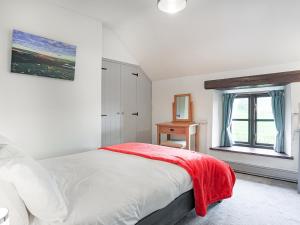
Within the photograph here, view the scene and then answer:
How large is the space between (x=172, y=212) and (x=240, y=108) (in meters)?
2.89

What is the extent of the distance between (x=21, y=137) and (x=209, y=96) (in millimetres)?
3097

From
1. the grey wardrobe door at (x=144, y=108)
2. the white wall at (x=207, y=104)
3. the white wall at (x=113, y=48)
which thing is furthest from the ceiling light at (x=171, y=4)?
the grey wardrobe door at (x=144, y=108)

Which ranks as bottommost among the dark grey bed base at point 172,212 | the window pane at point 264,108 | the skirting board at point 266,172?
the skirting board at point 266,172

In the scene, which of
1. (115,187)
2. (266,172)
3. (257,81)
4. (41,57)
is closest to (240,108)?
(257,81)

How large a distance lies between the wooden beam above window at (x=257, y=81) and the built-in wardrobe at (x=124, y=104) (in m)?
1.43

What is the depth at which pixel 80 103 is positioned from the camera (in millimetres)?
2869

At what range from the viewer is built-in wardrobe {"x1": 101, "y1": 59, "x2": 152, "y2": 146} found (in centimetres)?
357

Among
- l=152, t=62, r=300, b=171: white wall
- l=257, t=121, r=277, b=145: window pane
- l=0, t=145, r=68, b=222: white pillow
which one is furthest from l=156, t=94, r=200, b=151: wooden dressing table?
l=0, t=145, r=68, b=222: white pillow

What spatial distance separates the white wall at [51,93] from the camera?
225 centimetres

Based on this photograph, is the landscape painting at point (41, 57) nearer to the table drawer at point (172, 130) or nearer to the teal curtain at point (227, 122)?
the table drawer at point (172, 130)

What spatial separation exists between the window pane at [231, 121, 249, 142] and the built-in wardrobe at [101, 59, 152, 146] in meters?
1.83

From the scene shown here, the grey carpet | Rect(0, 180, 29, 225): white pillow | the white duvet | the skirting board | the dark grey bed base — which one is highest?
Rect(0, 180, 29, 225): white pillow

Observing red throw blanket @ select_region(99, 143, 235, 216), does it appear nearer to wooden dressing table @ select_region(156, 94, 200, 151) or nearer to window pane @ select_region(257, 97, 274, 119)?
wooden dressing table @ select_region(156, 94, 200, 151)

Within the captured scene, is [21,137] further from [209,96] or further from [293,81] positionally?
[293,81]
